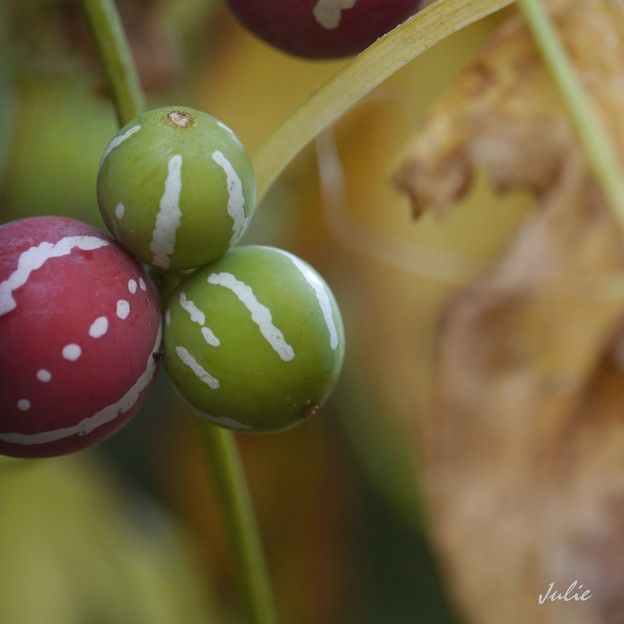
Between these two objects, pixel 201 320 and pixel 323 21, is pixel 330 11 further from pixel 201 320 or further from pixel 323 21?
pixel 201 320

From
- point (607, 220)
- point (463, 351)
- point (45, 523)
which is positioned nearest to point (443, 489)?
point (463, 351)

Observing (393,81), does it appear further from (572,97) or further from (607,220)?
(572,97)

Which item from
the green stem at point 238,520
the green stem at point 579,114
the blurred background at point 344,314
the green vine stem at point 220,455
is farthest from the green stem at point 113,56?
the blurred background at point 344,314

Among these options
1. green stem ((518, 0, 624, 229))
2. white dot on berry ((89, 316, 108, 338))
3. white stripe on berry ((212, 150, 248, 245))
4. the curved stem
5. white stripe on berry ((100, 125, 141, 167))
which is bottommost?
green stem ((518, 0, 624, 229))

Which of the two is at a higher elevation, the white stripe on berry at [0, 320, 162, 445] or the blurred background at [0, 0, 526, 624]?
the white stripe on berry at [0, 320, 162, 445]

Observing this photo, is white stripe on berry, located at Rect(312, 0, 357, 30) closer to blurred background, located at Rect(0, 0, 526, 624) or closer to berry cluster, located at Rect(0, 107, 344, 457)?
berry cluster, located at Rect(0, 107, 344, 457)

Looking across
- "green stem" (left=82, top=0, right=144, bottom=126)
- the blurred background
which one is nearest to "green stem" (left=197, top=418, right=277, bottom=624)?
"green stem" (left=82, top=0, right=144, bottom=126)

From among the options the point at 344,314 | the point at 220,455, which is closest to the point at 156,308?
the point at 220,455
